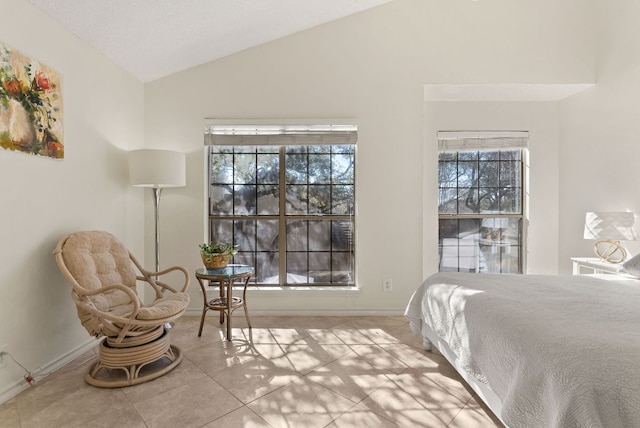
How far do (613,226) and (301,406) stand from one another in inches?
119

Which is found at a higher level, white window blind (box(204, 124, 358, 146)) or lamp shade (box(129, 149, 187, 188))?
white window blind (box(204, 124, 358, 146))

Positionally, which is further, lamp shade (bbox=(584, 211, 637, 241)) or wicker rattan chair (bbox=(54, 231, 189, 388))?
lamp shade (bbox=(584, 211, 637, 241))

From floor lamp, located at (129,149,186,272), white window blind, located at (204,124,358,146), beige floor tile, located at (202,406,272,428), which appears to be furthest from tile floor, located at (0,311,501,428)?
white window blind, located at (204,124,358,146)

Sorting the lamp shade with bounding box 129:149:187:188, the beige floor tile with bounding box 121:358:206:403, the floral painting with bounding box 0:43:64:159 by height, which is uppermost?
the floral painting with bounding box 0:43:64:159

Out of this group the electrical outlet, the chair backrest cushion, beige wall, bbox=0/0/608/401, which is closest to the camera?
the electrical outlet

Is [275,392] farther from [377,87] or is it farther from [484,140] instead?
[484,140]

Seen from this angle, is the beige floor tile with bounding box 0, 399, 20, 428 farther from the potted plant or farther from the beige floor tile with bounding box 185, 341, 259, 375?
the potted plant

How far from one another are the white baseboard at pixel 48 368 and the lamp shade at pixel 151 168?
142 centimetres

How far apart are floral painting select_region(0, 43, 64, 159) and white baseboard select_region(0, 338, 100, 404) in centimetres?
149

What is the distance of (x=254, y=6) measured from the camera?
2785 mm

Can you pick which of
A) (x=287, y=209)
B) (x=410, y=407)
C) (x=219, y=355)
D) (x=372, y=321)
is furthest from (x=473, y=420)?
(x=287, y=209)

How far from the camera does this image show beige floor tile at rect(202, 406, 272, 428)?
170 cm

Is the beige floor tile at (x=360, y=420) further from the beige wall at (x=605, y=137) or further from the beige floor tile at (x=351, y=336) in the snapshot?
the beige wall at (x=605, y=137)

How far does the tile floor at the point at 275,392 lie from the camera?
1760mm
